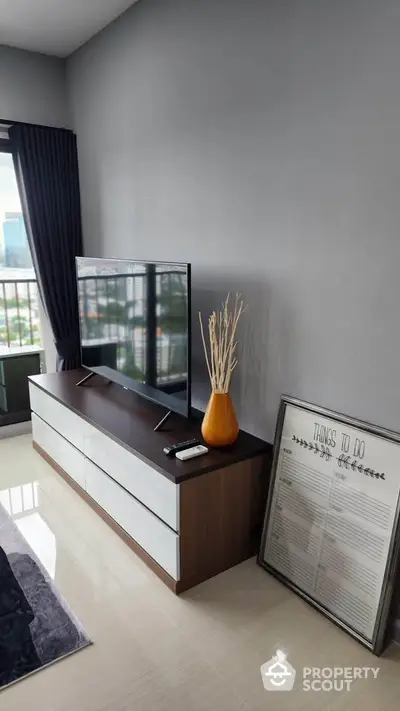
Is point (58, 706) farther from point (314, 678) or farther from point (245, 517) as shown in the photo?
point (245, 517)

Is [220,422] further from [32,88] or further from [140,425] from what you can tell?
[32,88]

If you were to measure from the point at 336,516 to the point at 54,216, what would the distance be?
2.86 m

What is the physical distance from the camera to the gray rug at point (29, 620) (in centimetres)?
172

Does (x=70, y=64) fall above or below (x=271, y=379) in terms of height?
above

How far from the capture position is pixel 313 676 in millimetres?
1655

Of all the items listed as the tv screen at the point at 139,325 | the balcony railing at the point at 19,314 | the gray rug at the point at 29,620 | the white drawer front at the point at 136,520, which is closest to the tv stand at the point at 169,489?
the white drawer front at the point at 136,520

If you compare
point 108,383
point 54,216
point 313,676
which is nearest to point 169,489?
point 313,676

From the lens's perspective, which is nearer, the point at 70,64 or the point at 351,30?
the point at 351,30

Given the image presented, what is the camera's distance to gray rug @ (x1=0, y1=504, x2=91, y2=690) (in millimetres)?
1723

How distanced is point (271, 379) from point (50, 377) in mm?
1700

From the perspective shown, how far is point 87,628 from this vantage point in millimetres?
1859

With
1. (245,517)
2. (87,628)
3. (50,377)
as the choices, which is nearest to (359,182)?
(245,517)

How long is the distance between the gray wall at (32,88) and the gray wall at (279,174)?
0.68 m

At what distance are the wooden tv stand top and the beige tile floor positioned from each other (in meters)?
0.54
